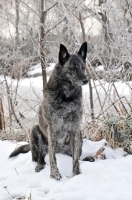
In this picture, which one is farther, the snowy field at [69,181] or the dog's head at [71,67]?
the dog's head at [71,67]

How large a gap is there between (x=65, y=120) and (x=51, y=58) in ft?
10.9

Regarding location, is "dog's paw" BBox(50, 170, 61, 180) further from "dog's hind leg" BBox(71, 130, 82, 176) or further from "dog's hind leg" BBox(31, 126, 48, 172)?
"dog's hind leg" BBox(31, 126, 48, 172)

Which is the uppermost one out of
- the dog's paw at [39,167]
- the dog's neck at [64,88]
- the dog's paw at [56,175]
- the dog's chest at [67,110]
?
the dog's neck at [64,88]

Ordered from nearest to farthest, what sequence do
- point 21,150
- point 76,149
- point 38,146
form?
1. point 76,149
2. point 38,146
3. point 21,150

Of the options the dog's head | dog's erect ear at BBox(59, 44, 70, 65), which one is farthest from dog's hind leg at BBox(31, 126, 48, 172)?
dog's erect ear at BBox(59, 44, 70, 65)

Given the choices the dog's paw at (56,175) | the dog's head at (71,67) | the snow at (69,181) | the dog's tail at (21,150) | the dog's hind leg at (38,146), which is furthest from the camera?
the dog's tail at (21,150)

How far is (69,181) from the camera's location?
3.64m

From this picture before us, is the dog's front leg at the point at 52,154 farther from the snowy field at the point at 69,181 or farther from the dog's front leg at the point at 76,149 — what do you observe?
the dog's front leg at the point at 76,149

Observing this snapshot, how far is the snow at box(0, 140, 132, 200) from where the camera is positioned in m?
3.23

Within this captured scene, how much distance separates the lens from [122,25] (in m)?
5.26

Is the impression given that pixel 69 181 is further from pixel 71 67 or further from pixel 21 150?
pixel 21 150

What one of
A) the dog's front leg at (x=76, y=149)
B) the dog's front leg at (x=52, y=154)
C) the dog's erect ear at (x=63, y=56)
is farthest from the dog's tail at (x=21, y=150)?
the dog's erect ear at (x=63, y=56)

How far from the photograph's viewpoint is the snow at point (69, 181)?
10.6 feet

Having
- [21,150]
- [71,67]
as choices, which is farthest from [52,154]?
[71,67]
